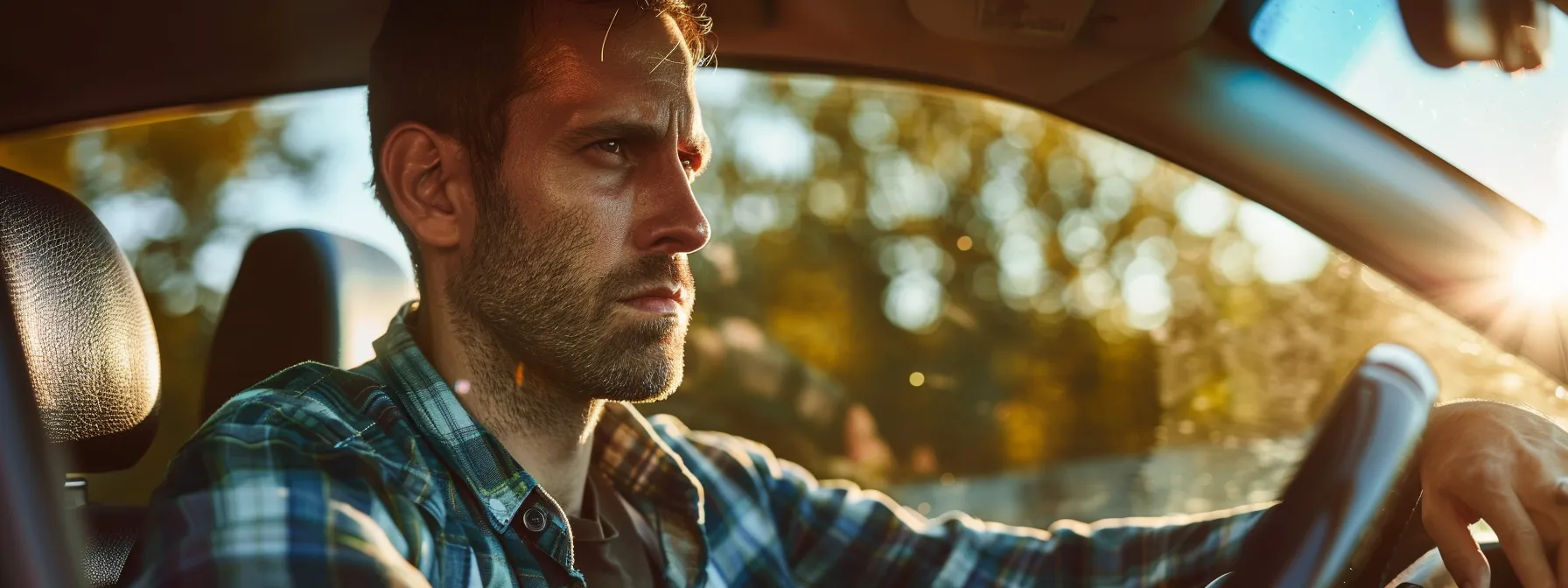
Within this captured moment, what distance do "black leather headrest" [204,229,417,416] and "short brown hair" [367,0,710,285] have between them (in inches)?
7.2

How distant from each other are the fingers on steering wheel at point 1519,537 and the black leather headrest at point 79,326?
177 centimetres

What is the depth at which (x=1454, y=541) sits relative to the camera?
1.35 m

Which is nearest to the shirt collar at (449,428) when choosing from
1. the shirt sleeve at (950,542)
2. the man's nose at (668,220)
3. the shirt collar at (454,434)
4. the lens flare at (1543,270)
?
the shirt collar at (454,434)

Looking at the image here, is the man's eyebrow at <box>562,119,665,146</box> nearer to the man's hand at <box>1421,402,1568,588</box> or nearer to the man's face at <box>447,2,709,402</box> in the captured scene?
the man's face at <box>447,2,709,402</box>

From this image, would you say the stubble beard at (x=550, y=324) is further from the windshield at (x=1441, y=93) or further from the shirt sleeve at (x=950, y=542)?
the windshield at (x=1441, y=93)

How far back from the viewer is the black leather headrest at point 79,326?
1.37 metres

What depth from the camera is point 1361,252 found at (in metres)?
1.78

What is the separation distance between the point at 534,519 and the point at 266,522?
46 centimetres

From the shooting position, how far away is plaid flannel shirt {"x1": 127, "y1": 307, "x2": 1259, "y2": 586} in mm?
1141

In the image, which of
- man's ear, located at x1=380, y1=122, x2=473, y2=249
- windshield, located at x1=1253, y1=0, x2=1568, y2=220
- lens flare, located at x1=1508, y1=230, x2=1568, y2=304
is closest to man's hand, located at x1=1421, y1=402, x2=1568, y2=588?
lens flare, located at x1=1508, y1=230, x2=1568, y2=304

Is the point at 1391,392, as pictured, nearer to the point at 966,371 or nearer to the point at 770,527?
the point at 770,527

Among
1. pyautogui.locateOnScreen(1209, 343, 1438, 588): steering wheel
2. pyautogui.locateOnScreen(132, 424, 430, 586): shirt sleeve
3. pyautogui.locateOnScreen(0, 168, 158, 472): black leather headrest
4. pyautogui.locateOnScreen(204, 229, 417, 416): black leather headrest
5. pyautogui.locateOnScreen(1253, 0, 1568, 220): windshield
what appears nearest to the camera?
pyautogui.locateOnScreen(132, 424, 430, 586): shirt sleeve

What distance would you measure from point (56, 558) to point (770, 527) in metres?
1.31

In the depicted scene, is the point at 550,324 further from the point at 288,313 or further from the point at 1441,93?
the point at 1441,93
